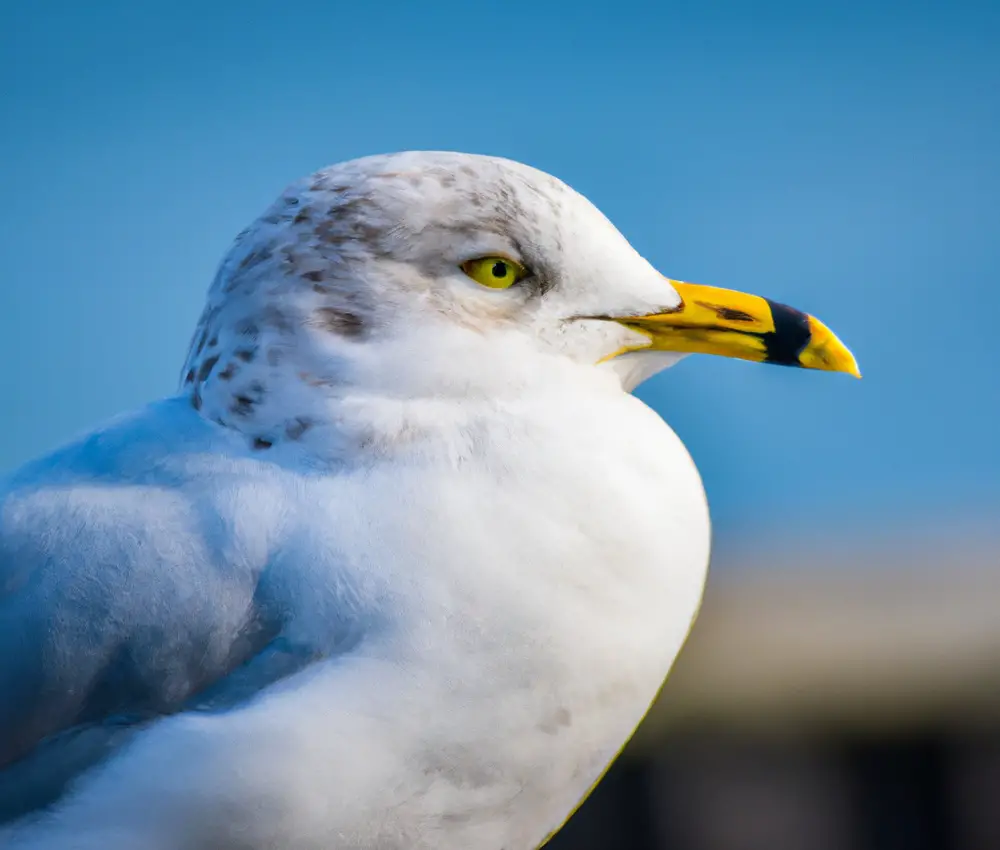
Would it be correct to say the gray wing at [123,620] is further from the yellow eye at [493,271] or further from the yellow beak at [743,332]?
the yellow beak at [743,332]

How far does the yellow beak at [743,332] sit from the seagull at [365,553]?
0.12ft

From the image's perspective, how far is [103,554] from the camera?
566 mm

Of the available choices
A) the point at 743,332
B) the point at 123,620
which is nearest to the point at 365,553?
the point at 123,620

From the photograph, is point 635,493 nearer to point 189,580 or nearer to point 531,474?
point 531,474

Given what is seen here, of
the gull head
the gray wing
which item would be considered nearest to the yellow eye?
the gull head

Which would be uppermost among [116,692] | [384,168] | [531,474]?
[384,168]

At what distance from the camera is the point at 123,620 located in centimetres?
55

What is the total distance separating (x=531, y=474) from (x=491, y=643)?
10 cm

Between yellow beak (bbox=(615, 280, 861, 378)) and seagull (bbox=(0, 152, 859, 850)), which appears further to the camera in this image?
yellow beak (bbox=(615, 280, 861, 378))

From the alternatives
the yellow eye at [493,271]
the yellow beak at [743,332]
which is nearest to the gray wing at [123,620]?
the yellow eye at [493,271]

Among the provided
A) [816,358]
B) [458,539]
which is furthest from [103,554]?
[816,358]

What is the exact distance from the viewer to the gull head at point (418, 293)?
0.60 m

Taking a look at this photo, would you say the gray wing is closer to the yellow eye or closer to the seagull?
the seagull

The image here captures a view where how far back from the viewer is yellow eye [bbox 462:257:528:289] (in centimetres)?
63
